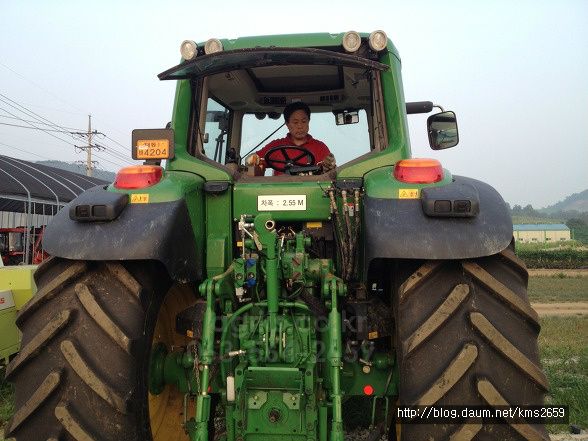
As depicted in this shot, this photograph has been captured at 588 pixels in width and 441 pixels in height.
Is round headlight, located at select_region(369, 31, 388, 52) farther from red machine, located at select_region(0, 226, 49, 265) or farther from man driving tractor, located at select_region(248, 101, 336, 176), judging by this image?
red machine, located at select_region(0, 226, 49, 265)

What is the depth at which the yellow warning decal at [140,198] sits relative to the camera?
2.69 meters

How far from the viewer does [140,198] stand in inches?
106

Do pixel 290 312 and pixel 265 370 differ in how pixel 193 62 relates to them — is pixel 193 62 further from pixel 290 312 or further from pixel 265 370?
pixel 265 370

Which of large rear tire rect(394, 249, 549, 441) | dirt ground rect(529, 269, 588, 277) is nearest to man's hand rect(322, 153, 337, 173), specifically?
large rear tire rect(394, 249, 549, 441)

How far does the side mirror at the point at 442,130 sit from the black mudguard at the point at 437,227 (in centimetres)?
141

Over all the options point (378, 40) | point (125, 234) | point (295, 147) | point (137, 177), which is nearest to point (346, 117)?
point (295, 147)

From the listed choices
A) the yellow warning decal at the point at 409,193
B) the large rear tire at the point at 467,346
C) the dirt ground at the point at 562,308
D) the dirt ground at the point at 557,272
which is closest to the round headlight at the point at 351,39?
the yellow warning decal at the point at 409,193

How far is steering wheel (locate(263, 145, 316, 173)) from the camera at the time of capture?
3676mm

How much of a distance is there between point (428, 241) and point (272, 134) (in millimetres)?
2064

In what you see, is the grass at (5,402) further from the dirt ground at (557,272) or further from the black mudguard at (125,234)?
the dirt ground at (557,272)

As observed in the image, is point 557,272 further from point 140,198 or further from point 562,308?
point 140,198

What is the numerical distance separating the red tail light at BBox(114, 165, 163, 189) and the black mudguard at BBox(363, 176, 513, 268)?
110 centimetres

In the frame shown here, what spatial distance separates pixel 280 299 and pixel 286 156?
1.32 metres

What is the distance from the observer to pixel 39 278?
267 cm
